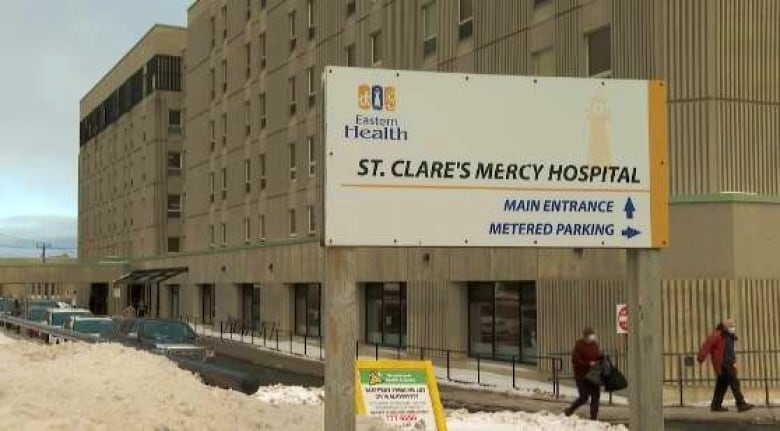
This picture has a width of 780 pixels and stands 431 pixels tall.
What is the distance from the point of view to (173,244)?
69312mm

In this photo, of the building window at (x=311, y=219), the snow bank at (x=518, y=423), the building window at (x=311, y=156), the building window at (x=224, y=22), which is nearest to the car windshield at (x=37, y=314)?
the building window at (x=311, y=219)

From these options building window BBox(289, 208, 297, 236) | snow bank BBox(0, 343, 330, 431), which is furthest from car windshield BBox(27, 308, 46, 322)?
snow bank BBox(0, 343, 330, 431)

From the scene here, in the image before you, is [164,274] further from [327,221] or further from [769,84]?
[327,221]

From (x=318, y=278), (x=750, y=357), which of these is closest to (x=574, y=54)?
(x=750, y=357)

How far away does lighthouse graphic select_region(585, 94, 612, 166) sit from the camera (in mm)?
8094

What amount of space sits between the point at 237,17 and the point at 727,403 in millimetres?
39044

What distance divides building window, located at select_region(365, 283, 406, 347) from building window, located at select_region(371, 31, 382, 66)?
8.34 meters

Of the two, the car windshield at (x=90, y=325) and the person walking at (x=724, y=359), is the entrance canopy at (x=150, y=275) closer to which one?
the car windshield at (x=90, y=325)

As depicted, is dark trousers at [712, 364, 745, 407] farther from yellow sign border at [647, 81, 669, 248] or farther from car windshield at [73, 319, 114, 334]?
car windshield at [73, 319, 114, 334]

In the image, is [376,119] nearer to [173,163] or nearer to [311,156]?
[311,156]

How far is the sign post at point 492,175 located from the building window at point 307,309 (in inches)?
1250

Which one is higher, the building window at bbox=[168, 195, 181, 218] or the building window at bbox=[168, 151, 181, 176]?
the building window at bbox=[168, 151, 181, 176]

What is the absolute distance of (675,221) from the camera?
21438 mm

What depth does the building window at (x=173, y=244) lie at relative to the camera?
69.1 metres
